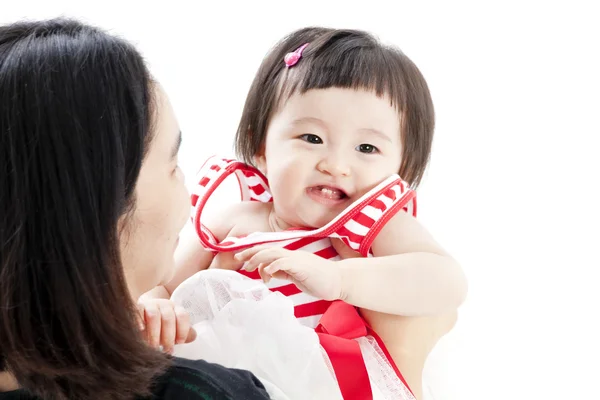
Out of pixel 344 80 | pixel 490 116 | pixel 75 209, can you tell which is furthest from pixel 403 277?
pixel 490 116

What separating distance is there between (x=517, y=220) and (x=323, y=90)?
0.84 m

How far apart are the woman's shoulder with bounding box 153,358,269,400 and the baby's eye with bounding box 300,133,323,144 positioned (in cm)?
50

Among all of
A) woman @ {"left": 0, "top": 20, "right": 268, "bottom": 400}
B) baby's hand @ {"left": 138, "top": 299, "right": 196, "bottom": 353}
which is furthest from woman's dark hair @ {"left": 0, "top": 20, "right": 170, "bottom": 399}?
baby's hand @ {"left": 138, "top": 299, "right": 196, "bottom": 353}

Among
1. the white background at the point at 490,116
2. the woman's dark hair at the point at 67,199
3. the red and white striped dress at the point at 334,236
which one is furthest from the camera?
the white background at the point at 490,116

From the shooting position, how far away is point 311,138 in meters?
1.39

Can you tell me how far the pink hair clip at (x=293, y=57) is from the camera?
142 cm

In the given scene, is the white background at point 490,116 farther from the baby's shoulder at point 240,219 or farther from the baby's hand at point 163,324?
the baby's hand at point 163,324

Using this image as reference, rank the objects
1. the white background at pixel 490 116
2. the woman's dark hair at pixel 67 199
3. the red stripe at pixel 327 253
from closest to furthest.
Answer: the woman's dark hair at pixel 67 199 < the red stripe at pixel 327 253 < the white background at pixel 490 116

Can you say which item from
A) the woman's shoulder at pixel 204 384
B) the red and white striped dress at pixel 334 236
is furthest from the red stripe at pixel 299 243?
the woman's shoulder at pixel 204 384

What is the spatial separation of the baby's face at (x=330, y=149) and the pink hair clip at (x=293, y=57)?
0.23ft

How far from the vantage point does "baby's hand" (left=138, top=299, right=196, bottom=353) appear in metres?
1.09

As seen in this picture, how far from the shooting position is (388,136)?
1.39 m

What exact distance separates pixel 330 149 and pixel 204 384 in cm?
53

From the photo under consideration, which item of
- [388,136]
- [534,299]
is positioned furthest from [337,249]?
[534,299]
